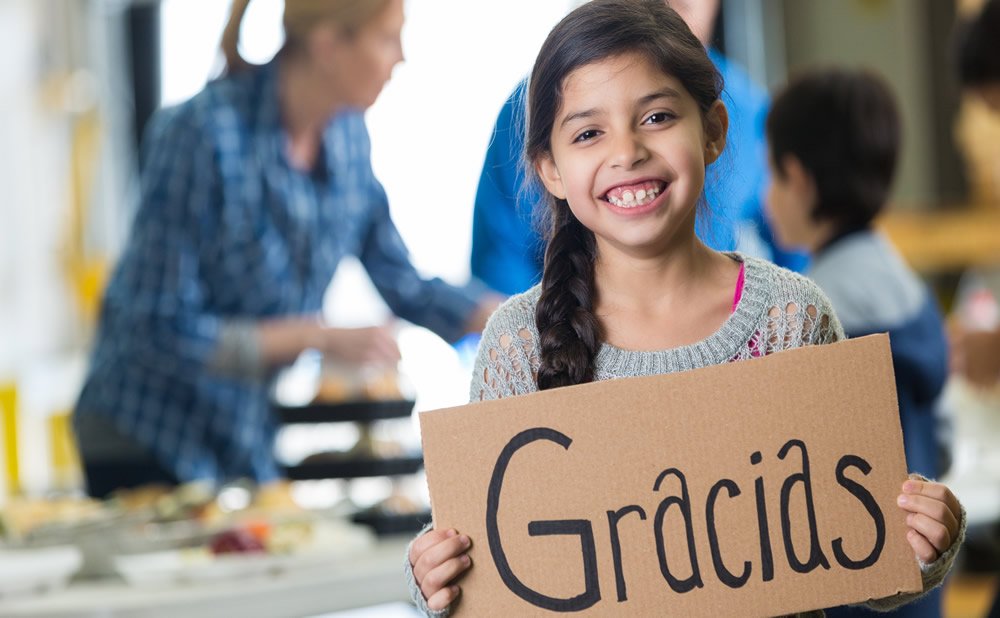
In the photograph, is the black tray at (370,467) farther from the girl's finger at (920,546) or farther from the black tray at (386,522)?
the girl's finger at (920,546)

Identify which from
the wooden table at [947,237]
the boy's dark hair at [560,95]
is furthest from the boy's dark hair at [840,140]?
the wooden table at [947,237]

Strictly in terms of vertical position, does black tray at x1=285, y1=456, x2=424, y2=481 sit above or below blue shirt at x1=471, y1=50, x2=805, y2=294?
below

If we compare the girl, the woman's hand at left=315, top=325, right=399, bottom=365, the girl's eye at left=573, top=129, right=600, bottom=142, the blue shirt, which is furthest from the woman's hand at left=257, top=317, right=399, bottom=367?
the girl's eye at left=573, top=129, right=600, bottom=142

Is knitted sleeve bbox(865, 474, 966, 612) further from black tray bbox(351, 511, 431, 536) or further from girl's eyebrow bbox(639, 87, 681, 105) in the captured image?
black tray bbox(351, 511, 431, 536)

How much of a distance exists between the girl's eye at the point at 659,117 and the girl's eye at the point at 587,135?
0.04 metres

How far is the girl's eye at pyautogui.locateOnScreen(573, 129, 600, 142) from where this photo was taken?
3.10 feet

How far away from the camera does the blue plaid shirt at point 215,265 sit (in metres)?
1.95

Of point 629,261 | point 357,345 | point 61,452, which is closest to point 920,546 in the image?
point 629,261

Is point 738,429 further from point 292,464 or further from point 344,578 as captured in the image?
point 292,464

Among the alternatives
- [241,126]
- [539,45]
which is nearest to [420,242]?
[241,126]

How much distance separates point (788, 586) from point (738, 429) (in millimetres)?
117

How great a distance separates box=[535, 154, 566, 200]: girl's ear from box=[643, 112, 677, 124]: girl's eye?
90 millimetres

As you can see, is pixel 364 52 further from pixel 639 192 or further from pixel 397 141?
pixel 397 141

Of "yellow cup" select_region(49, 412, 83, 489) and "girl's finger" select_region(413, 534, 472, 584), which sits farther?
"yellow cup" select_region(49, 412, 83, 489)
